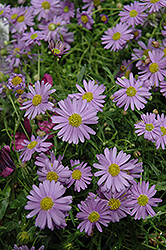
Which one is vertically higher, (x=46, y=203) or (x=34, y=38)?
(x=34, y=38)

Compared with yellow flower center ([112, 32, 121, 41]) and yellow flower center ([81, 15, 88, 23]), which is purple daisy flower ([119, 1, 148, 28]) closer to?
yellow flower center ([112, 32, 121, 41])

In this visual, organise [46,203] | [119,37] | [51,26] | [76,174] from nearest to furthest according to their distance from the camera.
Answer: [46,203] < [76,174] < [119,37] < [51,26]

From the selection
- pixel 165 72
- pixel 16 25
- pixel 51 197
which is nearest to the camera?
pixel 51 197

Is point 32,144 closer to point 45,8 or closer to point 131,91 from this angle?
point 131,91

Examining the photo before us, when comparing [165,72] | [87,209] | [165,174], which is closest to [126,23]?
[165,72]

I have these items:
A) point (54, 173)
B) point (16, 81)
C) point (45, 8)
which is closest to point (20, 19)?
point (45, 8)

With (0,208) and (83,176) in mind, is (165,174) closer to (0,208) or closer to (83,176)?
(83,176)
